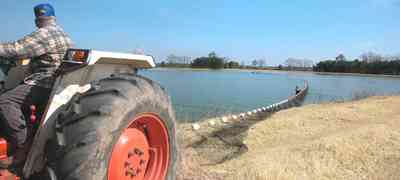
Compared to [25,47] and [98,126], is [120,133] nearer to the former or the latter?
[98,126]

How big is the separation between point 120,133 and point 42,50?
87 centimetres

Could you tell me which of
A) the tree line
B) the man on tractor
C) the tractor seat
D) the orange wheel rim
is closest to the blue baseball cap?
the man on tractor

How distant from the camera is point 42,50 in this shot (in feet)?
8.40

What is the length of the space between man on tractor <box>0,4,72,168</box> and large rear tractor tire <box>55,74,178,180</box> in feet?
1.51

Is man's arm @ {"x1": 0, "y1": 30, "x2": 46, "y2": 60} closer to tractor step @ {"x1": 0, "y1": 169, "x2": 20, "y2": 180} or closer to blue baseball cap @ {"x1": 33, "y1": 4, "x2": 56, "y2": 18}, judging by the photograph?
blue baseball cap @ {"x1": 33, "y1": 4, "x2": 56, "y2": 18}

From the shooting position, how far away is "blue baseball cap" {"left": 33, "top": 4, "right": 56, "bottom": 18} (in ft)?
8.91

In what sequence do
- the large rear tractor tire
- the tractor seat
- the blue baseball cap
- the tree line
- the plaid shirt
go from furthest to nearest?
the tree line
the blue baseball cap
the plaid shirt
the tractor seat
the large rear tractor tire

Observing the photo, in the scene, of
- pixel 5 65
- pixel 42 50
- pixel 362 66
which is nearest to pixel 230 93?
pixel 5 65

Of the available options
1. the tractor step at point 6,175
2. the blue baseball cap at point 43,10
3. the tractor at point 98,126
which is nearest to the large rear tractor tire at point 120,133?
the tractor at point 98,126

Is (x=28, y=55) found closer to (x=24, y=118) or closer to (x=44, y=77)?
(x=44, y=77)

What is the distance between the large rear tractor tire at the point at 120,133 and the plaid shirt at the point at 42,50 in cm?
55

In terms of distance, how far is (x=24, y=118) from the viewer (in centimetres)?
244

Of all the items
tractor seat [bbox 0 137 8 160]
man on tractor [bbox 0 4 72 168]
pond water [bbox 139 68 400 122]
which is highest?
man on tractor [bbox 0 4 72 168]

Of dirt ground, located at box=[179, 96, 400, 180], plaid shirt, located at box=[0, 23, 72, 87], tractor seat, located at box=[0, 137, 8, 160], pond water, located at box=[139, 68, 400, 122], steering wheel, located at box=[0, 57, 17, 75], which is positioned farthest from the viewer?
pond water, located at box=[139, 68, 400, 122]
